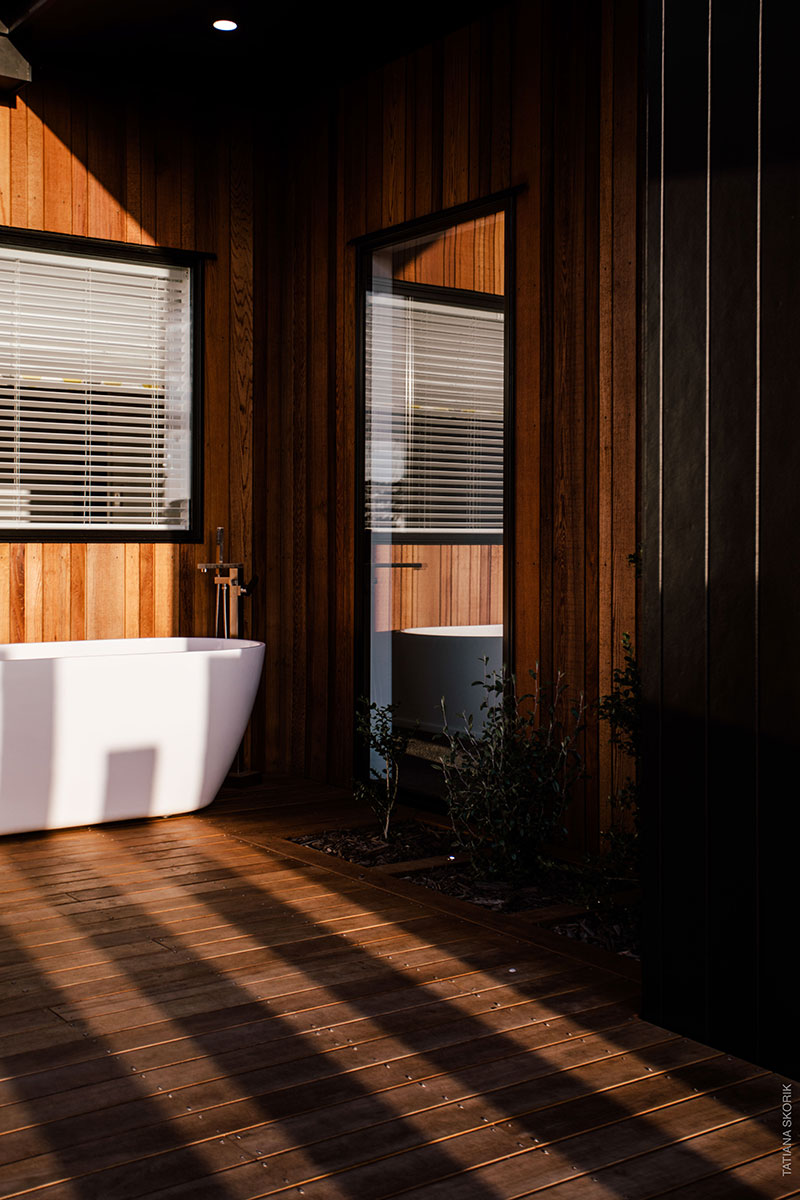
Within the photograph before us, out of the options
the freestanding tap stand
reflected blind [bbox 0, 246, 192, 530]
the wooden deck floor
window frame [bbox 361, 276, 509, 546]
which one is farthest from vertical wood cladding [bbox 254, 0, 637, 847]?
the wooden deck floor

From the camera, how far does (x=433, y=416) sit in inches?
179

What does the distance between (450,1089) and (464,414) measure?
106 inches

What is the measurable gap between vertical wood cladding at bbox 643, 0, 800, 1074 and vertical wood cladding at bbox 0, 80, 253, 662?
126 inches

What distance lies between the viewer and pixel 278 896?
136 inches

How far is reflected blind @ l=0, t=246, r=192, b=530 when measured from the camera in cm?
496

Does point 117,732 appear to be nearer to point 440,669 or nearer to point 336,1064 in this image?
point 440,669

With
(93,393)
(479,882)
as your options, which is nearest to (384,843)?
(479,882)

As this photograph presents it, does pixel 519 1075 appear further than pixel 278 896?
No

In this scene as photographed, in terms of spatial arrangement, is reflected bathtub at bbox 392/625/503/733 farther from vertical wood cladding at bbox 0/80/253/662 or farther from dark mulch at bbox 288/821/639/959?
vertical wood cladding at bbox 0/80/253/662

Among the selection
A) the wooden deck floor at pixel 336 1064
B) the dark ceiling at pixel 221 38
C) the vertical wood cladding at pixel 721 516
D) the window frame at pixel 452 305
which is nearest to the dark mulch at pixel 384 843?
the wooden deck floor at pixel 336 1064

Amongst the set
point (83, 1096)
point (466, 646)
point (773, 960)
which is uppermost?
point (466, 646)

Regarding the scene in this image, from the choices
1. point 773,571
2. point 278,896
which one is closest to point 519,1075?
point 773,571

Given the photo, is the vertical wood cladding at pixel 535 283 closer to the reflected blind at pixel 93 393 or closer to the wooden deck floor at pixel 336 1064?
the reflected blind at pixel 93 393

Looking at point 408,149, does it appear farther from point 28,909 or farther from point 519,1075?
point 519,1075
